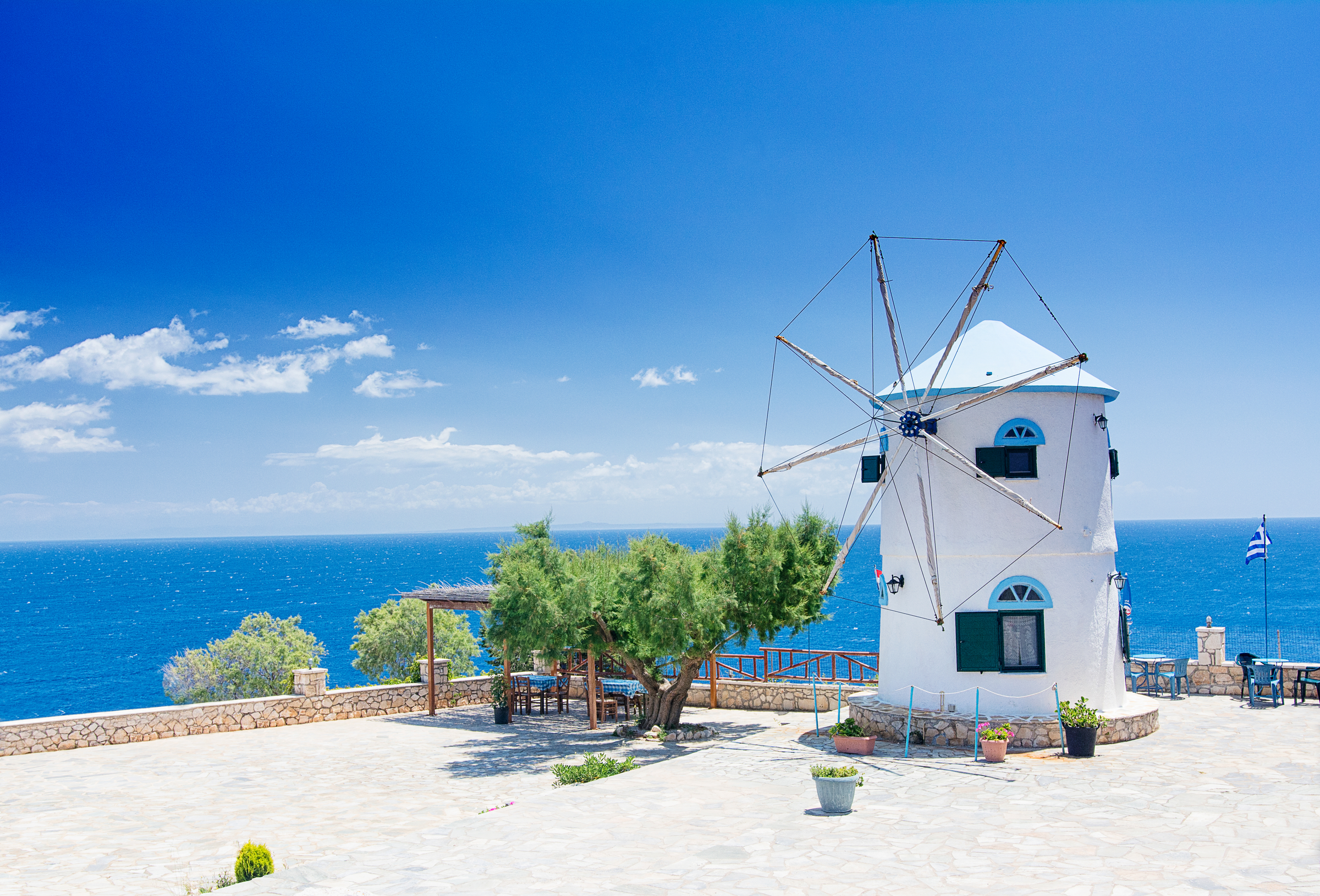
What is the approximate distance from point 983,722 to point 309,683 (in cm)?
1496

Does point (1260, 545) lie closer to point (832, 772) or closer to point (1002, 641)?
point (1002, 641)

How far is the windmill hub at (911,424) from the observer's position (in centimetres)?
1684

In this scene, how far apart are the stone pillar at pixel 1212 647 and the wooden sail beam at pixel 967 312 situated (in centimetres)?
933

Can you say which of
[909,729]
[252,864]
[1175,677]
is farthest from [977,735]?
[252,864]

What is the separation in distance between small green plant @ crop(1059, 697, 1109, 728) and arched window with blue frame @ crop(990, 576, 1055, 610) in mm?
1792

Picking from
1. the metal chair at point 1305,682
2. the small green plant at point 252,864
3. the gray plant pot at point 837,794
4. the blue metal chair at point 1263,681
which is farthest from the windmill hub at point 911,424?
the small green plant at point 252,864

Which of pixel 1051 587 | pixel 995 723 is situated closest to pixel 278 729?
pixel 995 723

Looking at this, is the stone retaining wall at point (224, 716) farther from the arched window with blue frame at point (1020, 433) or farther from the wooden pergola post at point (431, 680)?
the arched window with blue frame at point (1020, 433)

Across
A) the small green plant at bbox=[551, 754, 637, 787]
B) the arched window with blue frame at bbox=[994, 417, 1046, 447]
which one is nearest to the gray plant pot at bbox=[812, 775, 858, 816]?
the small green plant at bbox=[551, 754, 637, 787]

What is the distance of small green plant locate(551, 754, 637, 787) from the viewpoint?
45.7 feet

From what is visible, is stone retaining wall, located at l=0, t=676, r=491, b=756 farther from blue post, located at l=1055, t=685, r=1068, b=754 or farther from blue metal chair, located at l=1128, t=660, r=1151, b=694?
blue metal chair, located at l=1128, t=660, r=1151, b=694

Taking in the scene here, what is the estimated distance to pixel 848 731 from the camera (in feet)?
51.4

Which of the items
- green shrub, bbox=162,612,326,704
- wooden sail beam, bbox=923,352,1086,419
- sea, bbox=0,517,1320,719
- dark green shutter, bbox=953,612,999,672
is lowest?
sea, bbox=0,517,1320,719

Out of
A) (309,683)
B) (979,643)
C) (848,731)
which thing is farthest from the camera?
(309,683)
